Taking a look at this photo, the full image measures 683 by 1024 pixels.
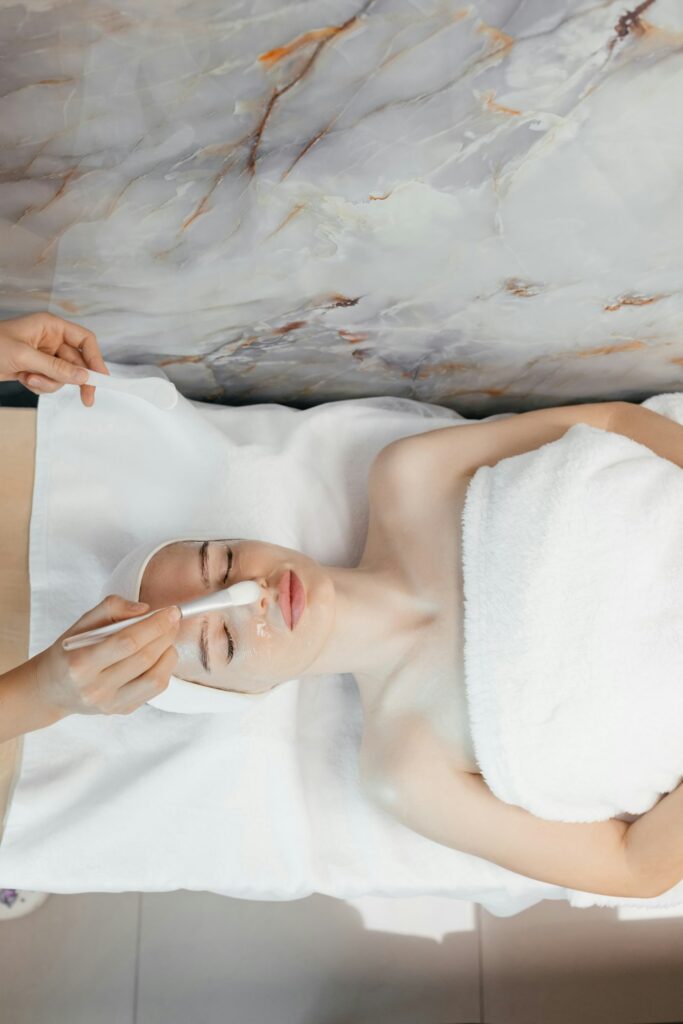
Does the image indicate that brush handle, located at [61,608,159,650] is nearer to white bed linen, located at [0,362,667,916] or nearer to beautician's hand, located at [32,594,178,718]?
beautician's hand, located at [32,594,178,718]

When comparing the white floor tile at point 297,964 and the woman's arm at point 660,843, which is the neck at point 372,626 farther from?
the white floor tile at point 297,964

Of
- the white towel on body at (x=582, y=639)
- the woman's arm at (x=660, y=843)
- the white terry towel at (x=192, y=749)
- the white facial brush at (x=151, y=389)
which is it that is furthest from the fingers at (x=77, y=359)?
the woman's arm at (x=660, y=843)

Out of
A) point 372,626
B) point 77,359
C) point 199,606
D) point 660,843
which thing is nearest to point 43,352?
point 77,359

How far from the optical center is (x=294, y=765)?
55.8 inches

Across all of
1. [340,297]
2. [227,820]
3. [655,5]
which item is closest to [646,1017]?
[227,820]

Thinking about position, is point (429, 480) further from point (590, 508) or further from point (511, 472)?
point (590, 508)

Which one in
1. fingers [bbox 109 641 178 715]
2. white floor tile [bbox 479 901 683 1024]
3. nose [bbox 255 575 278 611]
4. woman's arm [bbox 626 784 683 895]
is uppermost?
fingers [bbox 109 641 178 715]

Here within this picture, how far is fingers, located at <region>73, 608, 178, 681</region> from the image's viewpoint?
0.87m

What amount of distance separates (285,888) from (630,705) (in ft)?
2.17

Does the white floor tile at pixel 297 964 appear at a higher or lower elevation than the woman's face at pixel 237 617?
lower

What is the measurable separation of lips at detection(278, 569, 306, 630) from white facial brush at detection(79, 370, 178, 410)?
0.37 metres

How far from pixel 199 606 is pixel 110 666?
17cm

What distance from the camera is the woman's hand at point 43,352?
42.3 inches

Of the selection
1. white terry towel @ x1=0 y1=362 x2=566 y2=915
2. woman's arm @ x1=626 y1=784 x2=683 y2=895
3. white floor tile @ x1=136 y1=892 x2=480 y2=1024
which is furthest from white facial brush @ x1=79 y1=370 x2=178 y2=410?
white floor tile @ x1=136 y1=892 x2=480 y2=1024
